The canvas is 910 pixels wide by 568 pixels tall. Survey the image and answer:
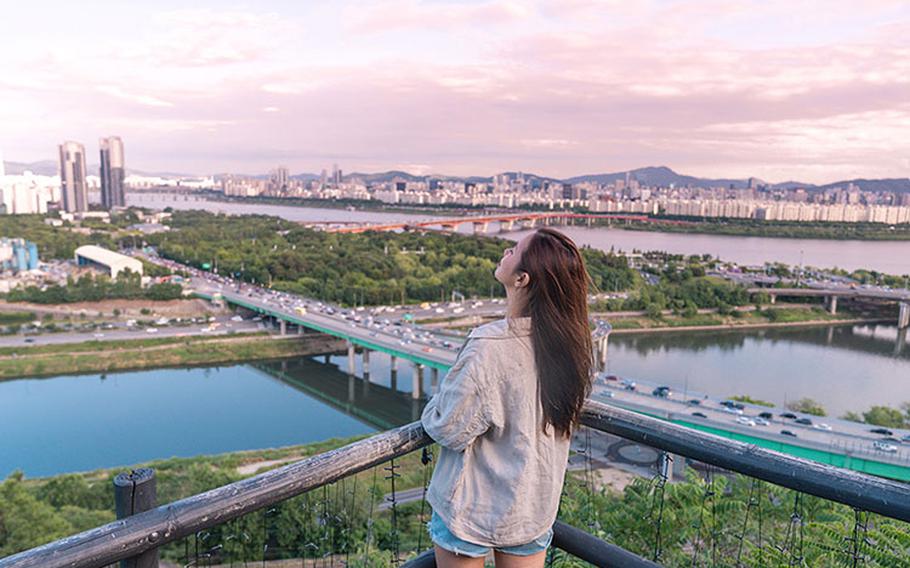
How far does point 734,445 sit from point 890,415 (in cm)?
785

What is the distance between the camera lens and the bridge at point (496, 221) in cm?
2459

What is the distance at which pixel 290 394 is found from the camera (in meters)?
8.34

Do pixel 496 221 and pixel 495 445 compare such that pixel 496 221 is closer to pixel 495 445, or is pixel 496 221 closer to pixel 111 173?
pixel 111 173

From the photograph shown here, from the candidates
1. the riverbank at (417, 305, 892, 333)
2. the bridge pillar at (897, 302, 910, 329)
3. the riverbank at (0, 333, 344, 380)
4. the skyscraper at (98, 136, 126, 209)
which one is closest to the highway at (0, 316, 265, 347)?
the riverbank at (0, 333, 344, 380)

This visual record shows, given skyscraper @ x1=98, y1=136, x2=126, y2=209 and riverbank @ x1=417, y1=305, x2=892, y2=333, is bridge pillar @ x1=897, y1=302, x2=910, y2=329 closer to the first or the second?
riverbank @ x1=417, y1=305, x2=892, y2=333

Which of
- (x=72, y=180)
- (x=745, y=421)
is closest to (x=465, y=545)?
(x=745, y=421)

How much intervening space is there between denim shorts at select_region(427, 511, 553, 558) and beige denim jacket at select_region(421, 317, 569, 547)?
0.04 ft

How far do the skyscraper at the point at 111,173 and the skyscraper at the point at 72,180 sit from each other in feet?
7.81

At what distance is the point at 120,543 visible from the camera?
15.9 inches

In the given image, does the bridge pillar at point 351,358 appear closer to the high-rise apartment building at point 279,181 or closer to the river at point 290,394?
the river at point 290,394

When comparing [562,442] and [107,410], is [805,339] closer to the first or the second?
[107,410]

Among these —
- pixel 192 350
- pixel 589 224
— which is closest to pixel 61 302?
pixel 192 350

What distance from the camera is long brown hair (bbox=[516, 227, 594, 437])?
1.68 ft

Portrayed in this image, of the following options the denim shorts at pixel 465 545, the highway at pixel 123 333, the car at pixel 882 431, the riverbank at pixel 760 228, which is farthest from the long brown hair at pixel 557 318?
the riverbank at pixel 760 228
